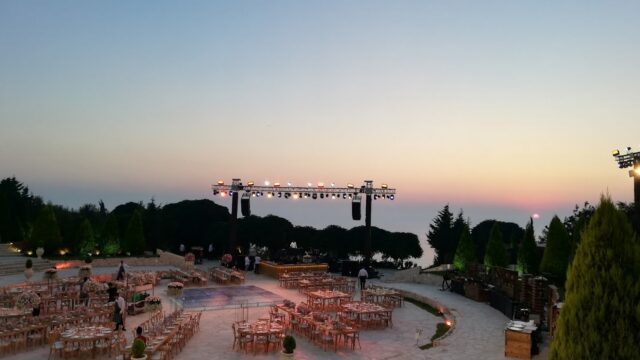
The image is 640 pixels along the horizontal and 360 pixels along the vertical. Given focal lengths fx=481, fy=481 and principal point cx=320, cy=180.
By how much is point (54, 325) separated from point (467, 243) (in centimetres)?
2453

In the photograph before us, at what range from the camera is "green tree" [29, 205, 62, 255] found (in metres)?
33.6

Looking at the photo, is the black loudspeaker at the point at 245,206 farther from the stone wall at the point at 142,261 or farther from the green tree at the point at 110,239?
the green tree at the point at 110,239

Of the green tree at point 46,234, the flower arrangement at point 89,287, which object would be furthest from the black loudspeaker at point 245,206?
the flower arrangement at point 89,287

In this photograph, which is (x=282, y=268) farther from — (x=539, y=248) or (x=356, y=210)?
(x=539, y=248)

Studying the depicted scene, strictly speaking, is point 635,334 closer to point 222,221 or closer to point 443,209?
point 222,221

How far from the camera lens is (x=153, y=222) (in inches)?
1684

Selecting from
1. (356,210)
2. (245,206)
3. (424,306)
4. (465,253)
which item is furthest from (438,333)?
(245,206)

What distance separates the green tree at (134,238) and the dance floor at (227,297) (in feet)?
43.6

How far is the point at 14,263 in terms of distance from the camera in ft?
96.3

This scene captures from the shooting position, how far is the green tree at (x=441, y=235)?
54.1m

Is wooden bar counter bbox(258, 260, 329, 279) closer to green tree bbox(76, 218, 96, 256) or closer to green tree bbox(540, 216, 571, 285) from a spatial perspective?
green tree bbox(76, 218, 96, 256)

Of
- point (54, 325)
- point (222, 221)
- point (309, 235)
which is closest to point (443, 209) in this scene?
point (309, 235)

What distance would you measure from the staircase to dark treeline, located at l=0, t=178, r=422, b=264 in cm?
359

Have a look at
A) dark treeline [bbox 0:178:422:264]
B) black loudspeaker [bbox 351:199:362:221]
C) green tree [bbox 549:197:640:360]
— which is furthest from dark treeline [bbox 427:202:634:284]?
dark treeline [bbox 0:178:422:264]
